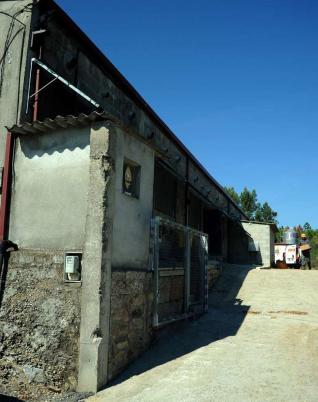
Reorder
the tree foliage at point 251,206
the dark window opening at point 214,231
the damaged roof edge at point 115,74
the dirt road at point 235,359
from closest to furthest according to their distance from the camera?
the dirt road at point 235,359, the damaged roof edge at point 115,74, the dark window opening at point 214,231, the tree foliage at point 251,206

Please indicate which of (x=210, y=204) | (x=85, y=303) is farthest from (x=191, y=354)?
(x=210, y=204)

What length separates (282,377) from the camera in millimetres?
5812

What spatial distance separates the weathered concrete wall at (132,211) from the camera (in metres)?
6.34

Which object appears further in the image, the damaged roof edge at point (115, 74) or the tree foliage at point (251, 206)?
the tree foliage at point (251, 206)

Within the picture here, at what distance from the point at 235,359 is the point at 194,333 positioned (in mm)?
1571

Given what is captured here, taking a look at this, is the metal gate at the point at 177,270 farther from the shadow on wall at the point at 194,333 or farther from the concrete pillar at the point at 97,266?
the concrete pillar at the point at 97,266

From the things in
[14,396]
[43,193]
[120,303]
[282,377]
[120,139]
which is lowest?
[14,396]

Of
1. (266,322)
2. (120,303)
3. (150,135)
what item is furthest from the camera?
(150,135)

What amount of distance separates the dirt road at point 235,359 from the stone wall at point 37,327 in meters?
0.84

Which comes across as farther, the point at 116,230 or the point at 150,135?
the point at 150,135

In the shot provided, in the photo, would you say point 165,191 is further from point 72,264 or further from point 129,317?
point 72,264

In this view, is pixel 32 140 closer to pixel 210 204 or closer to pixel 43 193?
pixel 43 193

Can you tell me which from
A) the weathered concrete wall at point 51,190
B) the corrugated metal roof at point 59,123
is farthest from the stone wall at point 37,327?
the corrugated metal roof at point 59,123

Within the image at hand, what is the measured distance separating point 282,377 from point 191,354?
159 centimetres
